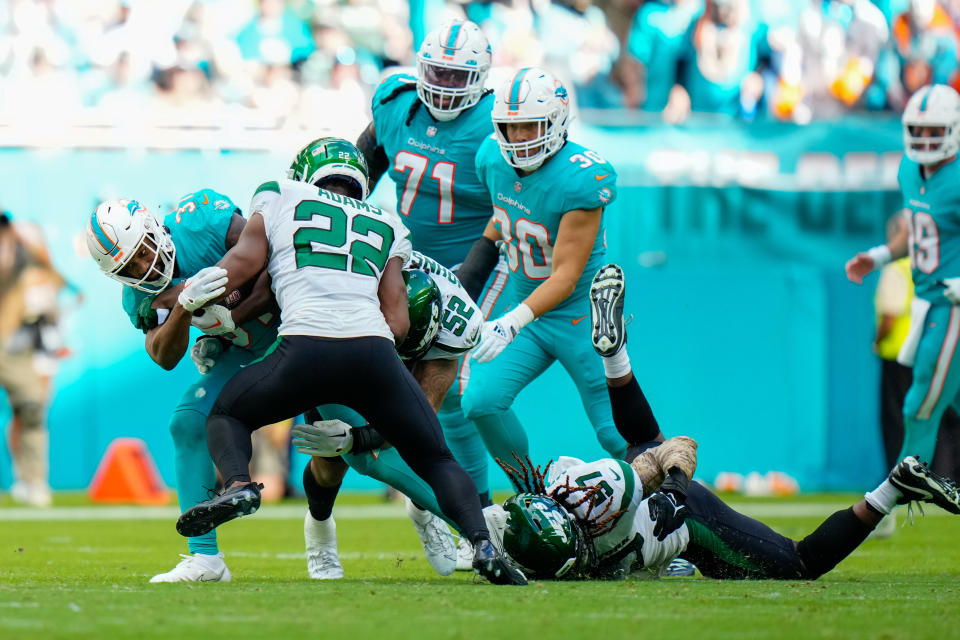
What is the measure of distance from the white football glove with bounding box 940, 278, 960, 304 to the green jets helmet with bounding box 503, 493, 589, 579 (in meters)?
3.12

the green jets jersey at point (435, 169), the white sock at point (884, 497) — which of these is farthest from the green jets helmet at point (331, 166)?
the white sock at point (884, 497)

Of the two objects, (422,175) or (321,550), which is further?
(422,175)

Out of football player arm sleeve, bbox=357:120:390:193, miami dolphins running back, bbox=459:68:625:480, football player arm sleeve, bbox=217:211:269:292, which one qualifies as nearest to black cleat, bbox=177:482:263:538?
football player arm sleeve, bbox=217:211:269:292

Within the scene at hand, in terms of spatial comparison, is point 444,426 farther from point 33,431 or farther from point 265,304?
point 33,431

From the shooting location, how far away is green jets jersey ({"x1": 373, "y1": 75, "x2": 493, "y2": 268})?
606 cm

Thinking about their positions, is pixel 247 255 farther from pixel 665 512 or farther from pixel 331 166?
pixel 665 512

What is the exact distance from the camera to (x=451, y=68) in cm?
584

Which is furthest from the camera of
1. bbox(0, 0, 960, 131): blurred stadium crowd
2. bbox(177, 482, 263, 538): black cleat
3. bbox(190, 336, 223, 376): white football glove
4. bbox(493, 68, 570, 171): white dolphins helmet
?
bbox(0, 0, 960, 131): blurred stadium crowd

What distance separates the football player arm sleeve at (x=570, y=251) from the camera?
5430 millimetres

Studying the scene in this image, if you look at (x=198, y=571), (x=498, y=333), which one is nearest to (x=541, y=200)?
(x=498, y=333)

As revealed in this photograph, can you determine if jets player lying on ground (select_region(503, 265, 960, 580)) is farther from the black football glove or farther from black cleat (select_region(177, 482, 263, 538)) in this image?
black cleat (select_region(177, 482, 263, 538))

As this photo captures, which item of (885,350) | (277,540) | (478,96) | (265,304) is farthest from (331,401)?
(885,350)

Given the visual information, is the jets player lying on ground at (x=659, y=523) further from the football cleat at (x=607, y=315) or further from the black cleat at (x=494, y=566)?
the football cleat at (x=607, y=315)

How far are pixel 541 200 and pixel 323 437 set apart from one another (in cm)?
154
